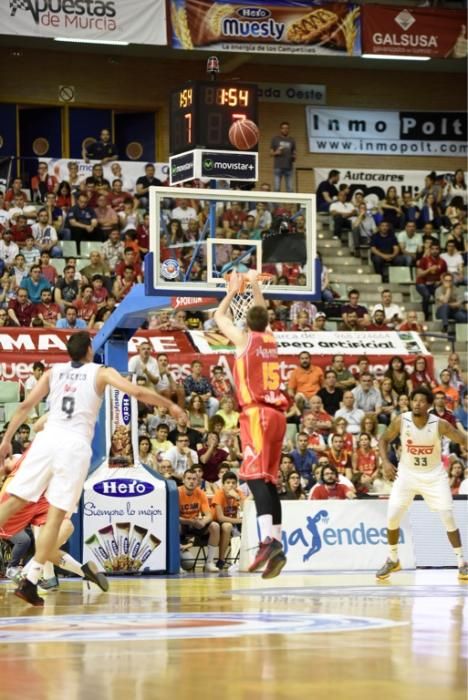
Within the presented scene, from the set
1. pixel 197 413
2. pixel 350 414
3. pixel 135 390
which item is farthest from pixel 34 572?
pixel 350 414

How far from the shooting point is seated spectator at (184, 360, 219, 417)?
2128 cm

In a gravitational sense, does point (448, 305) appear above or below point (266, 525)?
above

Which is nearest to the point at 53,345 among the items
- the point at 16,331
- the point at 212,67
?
the point at 16,331

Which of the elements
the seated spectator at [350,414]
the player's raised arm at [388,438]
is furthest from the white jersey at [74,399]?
the seated spectator at [350,414]

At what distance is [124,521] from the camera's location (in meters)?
16.9

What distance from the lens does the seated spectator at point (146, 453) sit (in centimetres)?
1888

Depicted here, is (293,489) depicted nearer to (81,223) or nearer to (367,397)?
(367,397)

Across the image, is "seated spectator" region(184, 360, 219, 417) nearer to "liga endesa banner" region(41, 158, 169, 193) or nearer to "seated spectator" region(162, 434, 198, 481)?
"seated spectator" region(162, 434, 198, 481)

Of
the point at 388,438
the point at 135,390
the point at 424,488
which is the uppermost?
the point at 135,390

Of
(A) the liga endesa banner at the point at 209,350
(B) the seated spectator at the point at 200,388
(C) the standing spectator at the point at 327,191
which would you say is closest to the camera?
(B) the seated spectator at the point at 200,388

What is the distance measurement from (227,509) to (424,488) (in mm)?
3355

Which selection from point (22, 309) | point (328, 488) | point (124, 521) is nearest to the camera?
point (124, 521)

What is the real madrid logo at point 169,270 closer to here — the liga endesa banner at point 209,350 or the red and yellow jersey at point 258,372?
the red and yellow jersey at point 258,372

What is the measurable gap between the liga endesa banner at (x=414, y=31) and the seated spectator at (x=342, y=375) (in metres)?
9.16
